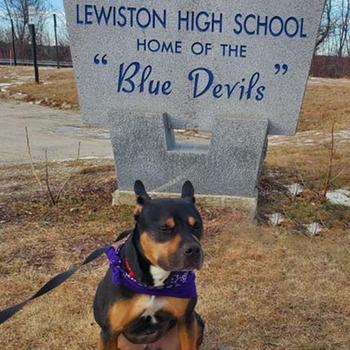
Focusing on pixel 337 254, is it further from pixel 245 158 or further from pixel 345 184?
pixel 345 184

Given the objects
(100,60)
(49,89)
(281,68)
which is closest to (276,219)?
(281,68)

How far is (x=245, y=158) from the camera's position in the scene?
5.73 metres

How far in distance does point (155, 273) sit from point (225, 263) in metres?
2.12

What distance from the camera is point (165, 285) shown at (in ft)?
8.79

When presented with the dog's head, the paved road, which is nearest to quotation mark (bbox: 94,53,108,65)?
the dog's head

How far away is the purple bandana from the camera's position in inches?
105

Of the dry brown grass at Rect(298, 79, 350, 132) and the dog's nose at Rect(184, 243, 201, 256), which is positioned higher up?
the dog's nose at Rect(184, 243, 201, 256)

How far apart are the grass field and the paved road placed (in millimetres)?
3155

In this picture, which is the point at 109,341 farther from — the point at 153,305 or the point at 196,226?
the point at 196,226

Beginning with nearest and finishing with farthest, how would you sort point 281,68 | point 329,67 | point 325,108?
point 281,68
point 325,108
point 329,67

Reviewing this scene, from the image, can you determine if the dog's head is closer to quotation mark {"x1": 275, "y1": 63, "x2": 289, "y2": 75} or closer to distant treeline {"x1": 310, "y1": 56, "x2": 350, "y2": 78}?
quotation mark {"x1": 275, "y1": 63, "x2": 289, "y2": 75}

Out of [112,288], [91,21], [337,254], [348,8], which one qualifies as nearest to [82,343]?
[112,288]

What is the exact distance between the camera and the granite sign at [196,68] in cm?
Result: 535

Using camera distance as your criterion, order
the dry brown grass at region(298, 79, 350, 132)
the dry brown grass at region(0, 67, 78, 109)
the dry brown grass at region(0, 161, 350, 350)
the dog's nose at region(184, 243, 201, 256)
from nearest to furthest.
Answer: the dog's nose at region(184, 243, 201, 256) → the dry brown grass at region(0, 161, 350, 350) → the dry brown grass at region(298, 79, 350, 132) → the dry brown grass at region(0, 67, 78, 109)
